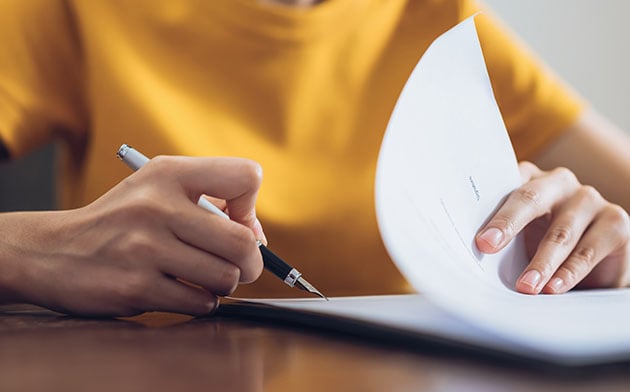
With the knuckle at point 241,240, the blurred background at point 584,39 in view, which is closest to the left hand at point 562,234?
the knuckle at point 241,240

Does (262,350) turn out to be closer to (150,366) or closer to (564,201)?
(150,366)

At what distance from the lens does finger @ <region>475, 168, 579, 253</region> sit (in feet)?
1.25

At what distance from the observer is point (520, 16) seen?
155cm

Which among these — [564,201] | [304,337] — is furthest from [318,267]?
[304,337]

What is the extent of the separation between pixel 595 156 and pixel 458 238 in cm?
48

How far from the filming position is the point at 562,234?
0.46 metres

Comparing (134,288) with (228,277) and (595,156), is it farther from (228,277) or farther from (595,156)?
(595,156)

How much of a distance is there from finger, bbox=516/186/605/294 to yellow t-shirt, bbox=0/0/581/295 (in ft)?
0.82

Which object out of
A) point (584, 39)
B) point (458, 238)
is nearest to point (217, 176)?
point (458, 238)

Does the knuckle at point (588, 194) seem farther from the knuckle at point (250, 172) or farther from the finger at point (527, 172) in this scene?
the knuckle at point (250, 172)

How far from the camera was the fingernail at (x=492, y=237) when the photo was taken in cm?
38

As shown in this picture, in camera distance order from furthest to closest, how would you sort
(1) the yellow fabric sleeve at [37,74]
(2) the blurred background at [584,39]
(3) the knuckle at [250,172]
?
1. (2) the blurred background at [584,39]
2. (1) the yellow fabric sleeve at [37,74]
3. (3) the knuckle at [250,172]

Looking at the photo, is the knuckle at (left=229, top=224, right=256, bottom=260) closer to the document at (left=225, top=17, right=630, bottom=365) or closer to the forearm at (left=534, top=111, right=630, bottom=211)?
the document at (left=225, top=17, right=630, bottom=365)

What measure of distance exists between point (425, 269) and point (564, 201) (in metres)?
0.29
